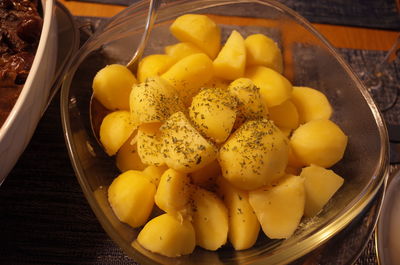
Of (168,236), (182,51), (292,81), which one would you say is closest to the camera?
(168,236)

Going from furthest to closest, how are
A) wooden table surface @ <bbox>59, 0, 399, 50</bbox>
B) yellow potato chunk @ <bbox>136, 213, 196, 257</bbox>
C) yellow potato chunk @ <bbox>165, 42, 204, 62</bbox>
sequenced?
wooden table surface @ <bbox>59, 0, 399, 50</bbox> < yellow potato chunk @ <bbox>165, 42, 204, 62</bbox> < yellow potato chunk @ <bbox>136, 213, 196, 257</bbox>

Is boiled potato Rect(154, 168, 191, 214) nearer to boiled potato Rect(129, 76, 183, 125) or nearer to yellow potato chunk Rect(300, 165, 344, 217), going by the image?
boiled potato Rect(129, 76, 183, 125)

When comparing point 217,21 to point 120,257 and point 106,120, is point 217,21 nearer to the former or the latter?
point 106,120

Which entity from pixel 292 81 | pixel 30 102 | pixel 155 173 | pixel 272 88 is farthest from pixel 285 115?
pixel 30 102

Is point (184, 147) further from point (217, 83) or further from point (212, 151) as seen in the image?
point (217, 83)

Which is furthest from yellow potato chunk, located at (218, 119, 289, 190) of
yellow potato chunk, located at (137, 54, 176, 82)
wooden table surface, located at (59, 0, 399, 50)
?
wooden table surface, located at (59, 0, 399, 50)
